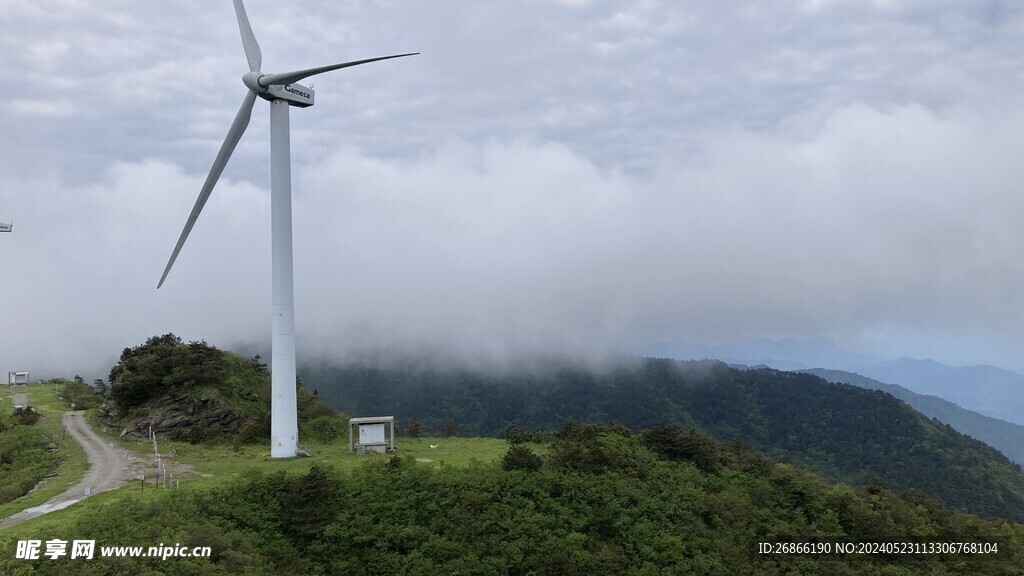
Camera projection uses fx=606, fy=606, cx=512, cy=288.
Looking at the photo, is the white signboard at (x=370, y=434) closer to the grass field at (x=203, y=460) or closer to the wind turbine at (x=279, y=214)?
the grass field at (x=203, y=460)

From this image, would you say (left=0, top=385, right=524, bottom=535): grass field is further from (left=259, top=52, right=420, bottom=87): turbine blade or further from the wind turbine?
(left=259, top=52, right=420, bottom=87): turbine blade

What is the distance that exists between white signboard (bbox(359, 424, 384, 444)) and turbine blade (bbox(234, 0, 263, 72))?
24.0m

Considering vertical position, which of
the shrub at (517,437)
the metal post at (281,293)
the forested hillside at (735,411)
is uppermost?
the metal post at (281,293)

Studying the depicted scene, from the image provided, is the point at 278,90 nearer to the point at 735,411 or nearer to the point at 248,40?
the point at 248,40

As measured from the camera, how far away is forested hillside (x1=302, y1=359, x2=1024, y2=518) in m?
115

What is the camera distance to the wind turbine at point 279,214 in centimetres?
3678

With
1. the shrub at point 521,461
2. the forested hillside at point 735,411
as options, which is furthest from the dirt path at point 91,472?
the forested hillside at point 735,411

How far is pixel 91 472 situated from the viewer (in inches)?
1361

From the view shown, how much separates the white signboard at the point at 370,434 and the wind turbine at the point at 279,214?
14.7ft

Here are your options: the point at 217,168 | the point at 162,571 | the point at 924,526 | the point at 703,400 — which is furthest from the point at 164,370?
the point at 703,400

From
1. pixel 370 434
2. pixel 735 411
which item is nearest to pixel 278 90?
pixel 370 434

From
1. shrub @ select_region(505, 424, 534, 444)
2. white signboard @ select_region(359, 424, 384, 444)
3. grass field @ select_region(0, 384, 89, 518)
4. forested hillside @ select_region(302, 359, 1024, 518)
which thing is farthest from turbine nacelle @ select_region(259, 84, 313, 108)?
forested hillside @ select_region(302, 359, 1024, 518)

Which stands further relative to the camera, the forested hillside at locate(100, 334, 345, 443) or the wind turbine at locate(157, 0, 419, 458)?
the forested hillside at locate(100, 334, 345, 443)

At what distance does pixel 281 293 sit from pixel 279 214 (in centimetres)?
487
